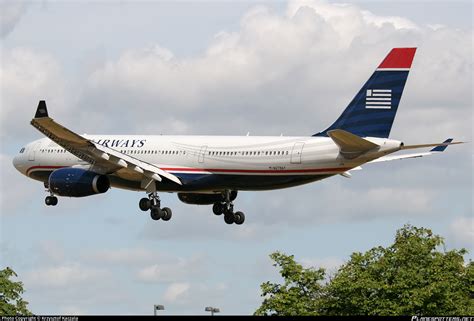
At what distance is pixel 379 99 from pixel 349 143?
546 cm

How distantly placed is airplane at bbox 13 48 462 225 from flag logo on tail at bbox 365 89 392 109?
66mm

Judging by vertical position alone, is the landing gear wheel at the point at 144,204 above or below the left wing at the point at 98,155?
below

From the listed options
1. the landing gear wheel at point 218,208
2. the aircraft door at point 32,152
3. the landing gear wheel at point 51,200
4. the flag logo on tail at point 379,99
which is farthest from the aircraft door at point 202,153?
the aircraft door at point 32,152

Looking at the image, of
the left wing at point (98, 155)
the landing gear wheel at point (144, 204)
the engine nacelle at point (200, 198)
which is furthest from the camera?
the engine nacelle at point (200, 198)

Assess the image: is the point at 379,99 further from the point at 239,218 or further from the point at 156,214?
the point at 156,214

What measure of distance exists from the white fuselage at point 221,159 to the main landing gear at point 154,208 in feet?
3.03

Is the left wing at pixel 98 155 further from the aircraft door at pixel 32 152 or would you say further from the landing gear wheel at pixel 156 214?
the aircraft door at pixel 32 152

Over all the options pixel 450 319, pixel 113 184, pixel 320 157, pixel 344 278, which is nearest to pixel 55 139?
pixel 113 184

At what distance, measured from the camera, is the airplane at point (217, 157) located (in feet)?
398

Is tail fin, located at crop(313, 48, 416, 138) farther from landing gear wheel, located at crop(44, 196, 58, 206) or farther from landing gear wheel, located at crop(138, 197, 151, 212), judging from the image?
landing gear wheel, located at crop(44, 196, 58, 206)

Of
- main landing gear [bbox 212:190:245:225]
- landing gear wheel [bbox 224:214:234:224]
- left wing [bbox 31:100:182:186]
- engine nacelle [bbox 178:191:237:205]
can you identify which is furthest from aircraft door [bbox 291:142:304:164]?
landing gear wheel [bbox 224:214:234:224]

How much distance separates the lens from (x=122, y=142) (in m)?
133

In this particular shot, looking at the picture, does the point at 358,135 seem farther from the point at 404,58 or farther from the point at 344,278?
the point at 344,278

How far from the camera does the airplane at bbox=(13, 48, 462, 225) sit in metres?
121
